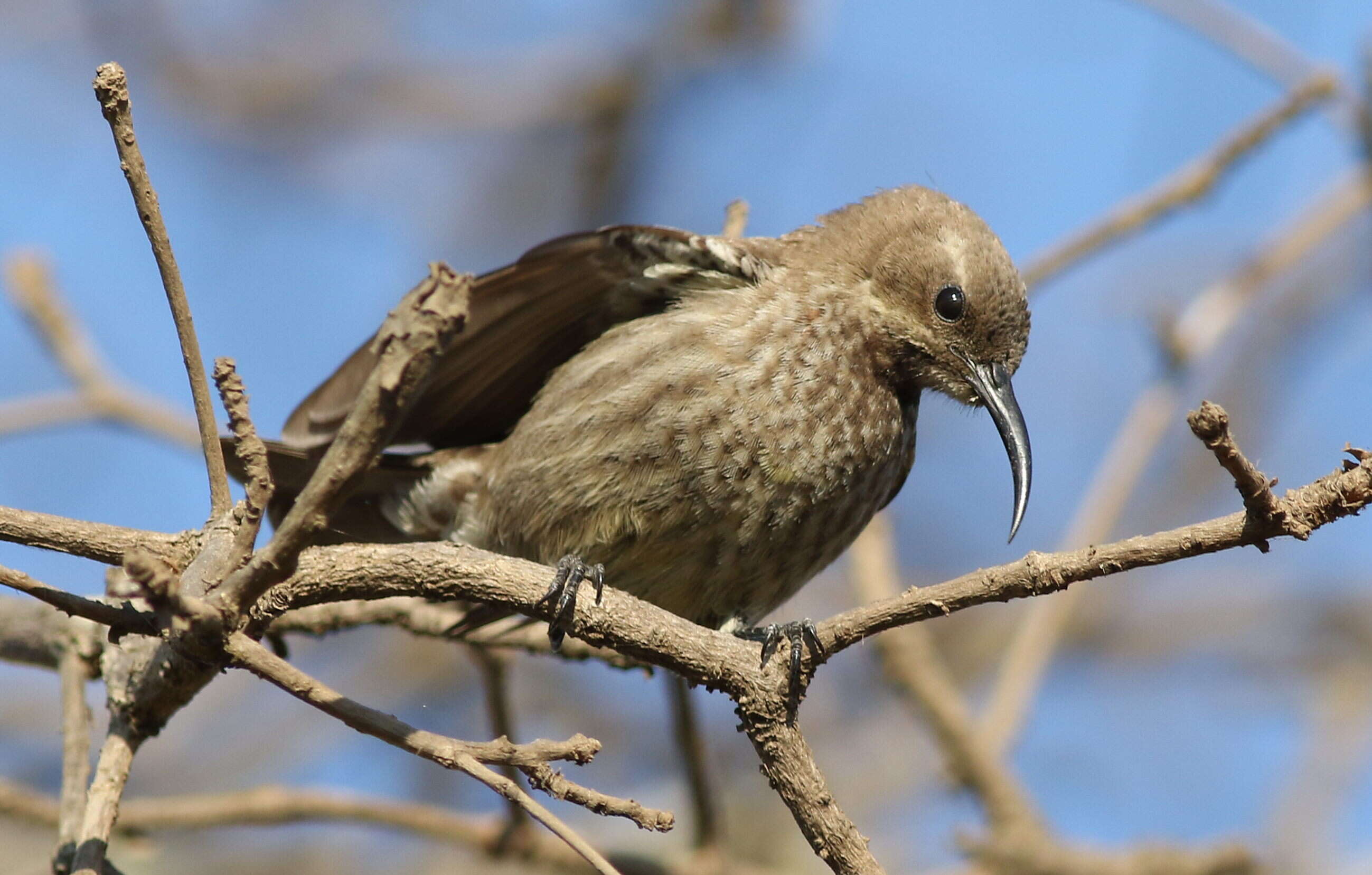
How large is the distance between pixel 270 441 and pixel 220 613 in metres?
2.39

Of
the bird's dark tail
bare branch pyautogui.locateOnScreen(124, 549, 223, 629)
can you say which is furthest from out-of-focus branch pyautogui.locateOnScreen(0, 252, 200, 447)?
bare branch pyautogui.locateOnScreen(124, 549, 223, 629)

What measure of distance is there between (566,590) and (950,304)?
6.64ft

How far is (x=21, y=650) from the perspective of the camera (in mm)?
3805

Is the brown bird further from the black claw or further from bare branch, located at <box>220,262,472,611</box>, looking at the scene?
bare branch, located at <box>220,262,472,611</box>

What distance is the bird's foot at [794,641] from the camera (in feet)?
9.60

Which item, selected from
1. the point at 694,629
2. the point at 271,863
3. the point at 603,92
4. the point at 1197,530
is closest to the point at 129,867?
the point at 271,863

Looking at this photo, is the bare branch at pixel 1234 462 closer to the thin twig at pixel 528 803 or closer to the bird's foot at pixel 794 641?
the bird's foot at pixel 794 641

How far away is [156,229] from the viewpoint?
7.95 ft

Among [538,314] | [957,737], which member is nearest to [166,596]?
[538,314]

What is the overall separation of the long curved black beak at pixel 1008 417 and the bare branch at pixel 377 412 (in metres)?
2.54

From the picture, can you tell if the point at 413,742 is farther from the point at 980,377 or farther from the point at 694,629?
the point at 980,377

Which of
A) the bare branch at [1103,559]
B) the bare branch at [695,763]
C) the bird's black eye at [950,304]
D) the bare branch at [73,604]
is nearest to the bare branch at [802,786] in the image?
the bare branch at [1103,559]

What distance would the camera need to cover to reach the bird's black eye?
15.3 feet

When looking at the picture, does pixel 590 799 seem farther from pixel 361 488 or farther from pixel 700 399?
pixel 361 488
